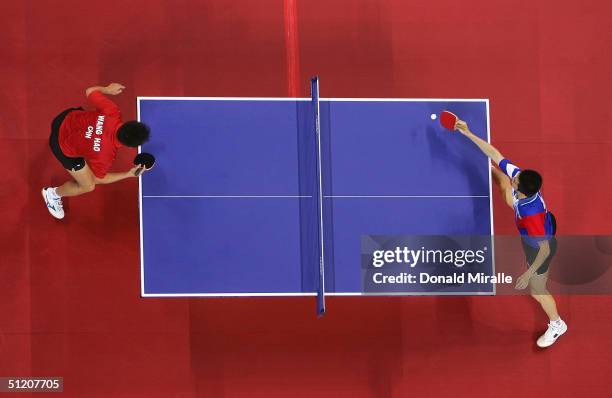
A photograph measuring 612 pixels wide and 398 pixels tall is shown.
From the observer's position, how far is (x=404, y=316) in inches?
296

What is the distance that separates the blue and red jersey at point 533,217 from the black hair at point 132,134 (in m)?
3.77

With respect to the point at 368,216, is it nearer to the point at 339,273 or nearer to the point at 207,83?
the point at 339,273

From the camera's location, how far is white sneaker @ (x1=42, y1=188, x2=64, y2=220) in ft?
22.7

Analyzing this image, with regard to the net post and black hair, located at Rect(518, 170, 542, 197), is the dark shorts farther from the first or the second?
the net post

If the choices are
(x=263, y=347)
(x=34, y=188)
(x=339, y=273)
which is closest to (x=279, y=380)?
(x=263, y=347)

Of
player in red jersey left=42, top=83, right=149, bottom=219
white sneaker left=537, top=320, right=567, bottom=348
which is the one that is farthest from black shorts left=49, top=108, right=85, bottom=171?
white sneaker left=537, top=320, right=567, bottom=348

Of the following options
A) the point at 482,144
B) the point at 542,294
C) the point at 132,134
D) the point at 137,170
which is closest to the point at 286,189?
the point at 137,170

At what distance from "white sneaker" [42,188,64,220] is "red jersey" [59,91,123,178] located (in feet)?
2.49

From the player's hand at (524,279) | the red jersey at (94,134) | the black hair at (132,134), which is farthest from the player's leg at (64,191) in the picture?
the player's hand at (524,279)

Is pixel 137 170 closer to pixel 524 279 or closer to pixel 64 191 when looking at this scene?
pixel 64 191

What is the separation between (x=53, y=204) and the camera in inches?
274

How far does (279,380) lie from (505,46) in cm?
490

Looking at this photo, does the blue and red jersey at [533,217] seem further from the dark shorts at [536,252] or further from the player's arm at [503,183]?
the player's arm at [503,183]
